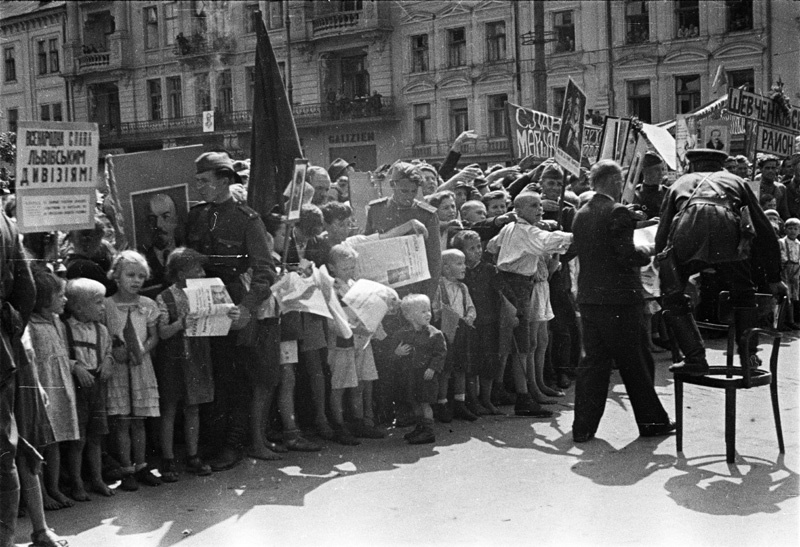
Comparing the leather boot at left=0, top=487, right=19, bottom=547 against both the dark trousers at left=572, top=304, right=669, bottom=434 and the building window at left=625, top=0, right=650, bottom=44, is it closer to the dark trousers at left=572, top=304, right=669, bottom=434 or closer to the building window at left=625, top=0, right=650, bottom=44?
the dark trousers at left=572, top=304, right=669, bottom=434

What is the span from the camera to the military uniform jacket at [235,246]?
22.8 feet

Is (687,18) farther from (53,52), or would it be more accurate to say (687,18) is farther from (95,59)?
(53,52)

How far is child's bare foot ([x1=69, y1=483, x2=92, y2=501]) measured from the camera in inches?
240

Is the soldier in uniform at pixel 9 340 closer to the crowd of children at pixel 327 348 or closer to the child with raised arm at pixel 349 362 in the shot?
the crowd of children at pixel 327 348

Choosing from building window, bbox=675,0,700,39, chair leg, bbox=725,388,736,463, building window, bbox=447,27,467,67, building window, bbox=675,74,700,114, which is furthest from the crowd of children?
building window, bbox=675,0,700,39

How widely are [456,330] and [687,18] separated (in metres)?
19.0

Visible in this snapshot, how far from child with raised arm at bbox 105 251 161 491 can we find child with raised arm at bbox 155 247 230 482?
9 centimetres

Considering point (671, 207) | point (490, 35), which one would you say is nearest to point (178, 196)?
point (671, 207)

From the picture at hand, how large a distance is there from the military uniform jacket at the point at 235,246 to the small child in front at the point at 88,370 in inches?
34.3

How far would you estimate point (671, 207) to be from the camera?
724 cm

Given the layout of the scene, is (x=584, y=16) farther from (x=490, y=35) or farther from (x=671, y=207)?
(x=671, y=207)

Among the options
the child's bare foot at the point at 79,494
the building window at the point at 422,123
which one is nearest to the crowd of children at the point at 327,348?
the child's bare foot at the point at 79,494

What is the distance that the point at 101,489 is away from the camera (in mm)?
6242

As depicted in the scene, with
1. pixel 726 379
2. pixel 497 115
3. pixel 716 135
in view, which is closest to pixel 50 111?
pixel 726 379
